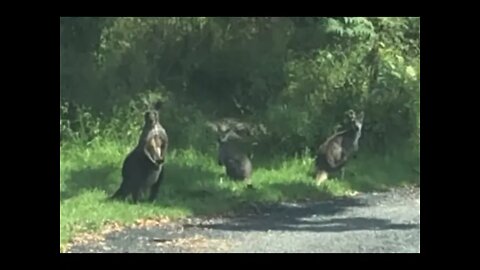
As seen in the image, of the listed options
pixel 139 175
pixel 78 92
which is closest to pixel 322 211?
pixel 139 175

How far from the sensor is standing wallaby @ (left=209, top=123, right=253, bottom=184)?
22.5 feet

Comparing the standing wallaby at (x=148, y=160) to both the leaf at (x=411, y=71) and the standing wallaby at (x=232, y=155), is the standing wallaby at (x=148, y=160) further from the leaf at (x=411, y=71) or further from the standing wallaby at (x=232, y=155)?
the leaf at (x=411, y=71)

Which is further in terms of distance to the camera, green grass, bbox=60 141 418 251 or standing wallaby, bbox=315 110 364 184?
standing wallaby, bbox=315 110 364 184

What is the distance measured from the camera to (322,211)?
268 inches

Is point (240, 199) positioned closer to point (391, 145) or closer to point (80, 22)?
point (391, 145)

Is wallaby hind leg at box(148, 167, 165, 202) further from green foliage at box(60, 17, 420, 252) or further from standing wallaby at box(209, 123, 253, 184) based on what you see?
standing wallaby at box(209, 123, 253, 184)

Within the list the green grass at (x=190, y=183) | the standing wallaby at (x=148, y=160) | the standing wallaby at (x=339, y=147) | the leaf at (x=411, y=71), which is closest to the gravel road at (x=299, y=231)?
the green grass at (x=190, y=183)

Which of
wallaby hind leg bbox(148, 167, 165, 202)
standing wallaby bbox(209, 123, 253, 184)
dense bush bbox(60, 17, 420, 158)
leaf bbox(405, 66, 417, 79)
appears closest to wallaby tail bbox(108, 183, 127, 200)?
wallaby hind leg bbox(148, 167, 165, 202)

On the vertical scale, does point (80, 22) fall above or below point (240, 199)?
above

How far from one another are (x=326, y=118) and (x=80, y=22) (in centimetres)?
181

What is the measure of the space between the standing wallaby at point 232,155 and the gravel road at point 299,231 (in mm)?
286

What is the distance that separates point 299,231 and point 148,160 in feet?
3.69

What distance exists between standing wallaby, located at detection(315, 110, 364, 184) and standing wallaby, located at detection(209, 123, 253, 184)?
492 millimetres

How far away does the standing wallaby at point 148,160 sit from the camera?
22.2 feet
